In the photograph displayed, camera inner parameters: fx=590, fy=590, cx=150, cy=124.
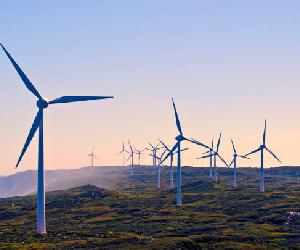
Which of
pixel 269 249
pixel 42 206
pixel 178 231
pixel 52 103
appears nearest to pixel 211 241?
pixel 269 249

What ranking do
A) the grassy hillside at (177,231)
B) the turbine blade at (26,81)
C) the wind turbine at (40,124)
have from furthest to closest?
the turbine blade at (26,81) < the wind turbine at (40,124) < the grassy hillside at (177,231)

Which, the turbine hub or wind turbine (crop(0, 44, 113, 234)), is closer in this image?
wind turbine (crop(0, 44, 113, 234))

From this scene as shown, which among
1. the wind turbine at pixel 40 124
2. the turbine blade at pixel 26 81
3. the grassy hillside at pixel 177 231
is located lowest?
the grassy hillside at pixel 177 231

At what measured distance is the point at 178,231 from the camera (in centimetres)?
14812

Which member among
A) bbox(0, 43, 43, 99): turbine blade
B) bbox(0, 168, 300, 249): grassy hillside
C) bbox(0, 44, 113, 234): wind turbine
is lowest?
bbox(0, 168, 300, 249): grassy hillside

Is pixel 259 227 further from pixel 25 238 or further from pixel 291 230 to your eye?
pixel 25 238

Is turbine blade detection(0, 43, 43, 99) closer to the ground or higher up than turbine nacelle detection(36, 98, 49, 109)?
higher up

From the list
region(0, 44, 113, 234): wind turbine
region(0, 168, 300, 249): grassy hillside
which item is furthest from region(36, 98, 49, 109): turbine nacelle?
region(0, 168, 300, 249): grassy hillside

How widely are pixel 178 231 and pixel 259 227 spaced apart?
880 inches

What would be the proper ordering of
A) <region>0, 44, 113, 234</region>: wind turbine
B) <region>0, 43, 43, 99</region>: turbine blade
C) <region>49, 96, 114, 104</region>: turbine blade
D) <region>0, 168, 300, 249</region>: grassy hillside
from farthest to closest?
<region>49, 96, 114, 104</region>: turbine blade → <region>0, 43, 43, 99</region>: turbine blade → <region>0, 44, 113, 234</region>: wind turbine → <region>0, 168, 300, 249</region>: grassy hillside

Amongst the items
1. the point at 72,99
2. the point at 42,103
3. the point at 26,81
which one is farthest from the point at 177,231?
the point at 26,81

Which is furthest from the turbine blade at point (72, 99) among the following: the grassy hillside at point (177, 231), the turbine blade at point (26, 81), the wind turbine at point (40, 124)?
the grassy hillside at point (177, 231)

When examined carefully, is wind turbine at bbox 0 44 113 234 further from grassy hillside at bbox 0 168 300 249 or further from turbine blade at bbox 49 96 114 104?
grassy hillside at bbox 0 168 300 249

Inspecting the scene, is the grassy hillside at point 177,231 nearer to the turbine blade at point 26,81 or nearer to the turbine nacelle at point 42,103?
the turbine nacelle at point 42,103
